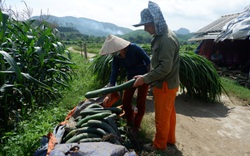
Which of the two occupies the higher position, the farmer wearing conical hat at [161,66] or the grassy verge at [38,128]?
the farmer wearing conical hat at [161,66]

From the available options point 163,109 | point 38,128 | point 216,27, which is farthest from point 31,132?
point 216,27

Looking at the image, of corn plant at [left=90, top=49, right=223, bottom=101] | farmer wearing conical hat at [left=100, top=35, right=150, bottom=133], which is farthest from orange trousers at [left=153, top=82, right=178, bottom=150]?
corn plant at [left=90, top=49, right=223, bottom=101]

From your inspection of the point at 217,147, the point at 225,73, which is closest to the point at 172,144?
the point at 217,147

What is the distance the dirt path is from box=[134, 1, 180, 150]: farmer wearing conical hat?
69 centimetres

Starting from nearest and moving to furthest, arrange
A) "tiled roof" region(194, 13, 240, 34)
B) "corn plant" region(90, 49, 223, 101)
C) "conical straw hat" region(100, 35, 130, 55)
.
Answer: "conical straw hat" region(100, 35, 130, 55) → "corn plant" region(90, 49, 223, 101) → "tiled roof" region(194, 13, 240, 34)

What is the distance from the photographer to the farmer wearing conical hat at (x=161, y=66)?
8.50ft

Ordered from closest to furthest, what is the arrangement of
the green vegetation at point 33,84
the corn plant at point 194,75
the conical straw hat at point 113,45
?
the green vegetation at point 33,84
the conical straw hat at point 113,45
the corn plant at point 194,75

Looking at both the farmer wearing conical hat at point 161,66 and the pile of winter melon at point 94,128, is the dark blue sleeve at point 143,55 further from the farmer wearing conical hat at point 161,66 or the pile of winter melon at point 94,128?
the pile of winter melon at point 94,128

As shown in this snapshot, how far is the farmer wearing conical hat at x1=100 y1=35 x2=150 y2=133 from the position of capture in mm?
3060

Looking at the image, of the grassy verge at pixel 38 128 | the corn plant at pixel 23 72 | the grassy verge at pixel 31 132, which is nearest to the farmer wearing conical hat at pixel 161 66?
the grassy verge at pixel 38 128

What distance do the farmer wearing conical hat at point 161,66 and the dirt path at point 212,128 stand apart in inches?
27.0

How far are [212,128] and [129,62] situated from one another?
2014 mm

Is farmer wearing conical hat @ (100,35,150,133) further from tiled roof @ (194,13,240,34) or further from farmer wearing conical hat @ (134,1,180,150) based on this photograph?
tiled roof @ (194,13,240,34)

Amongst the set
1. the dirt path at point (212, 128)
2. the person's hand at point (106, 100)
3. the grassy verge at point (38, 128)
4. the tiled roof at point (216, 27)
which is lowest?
the dirt path at point (212, 128)
